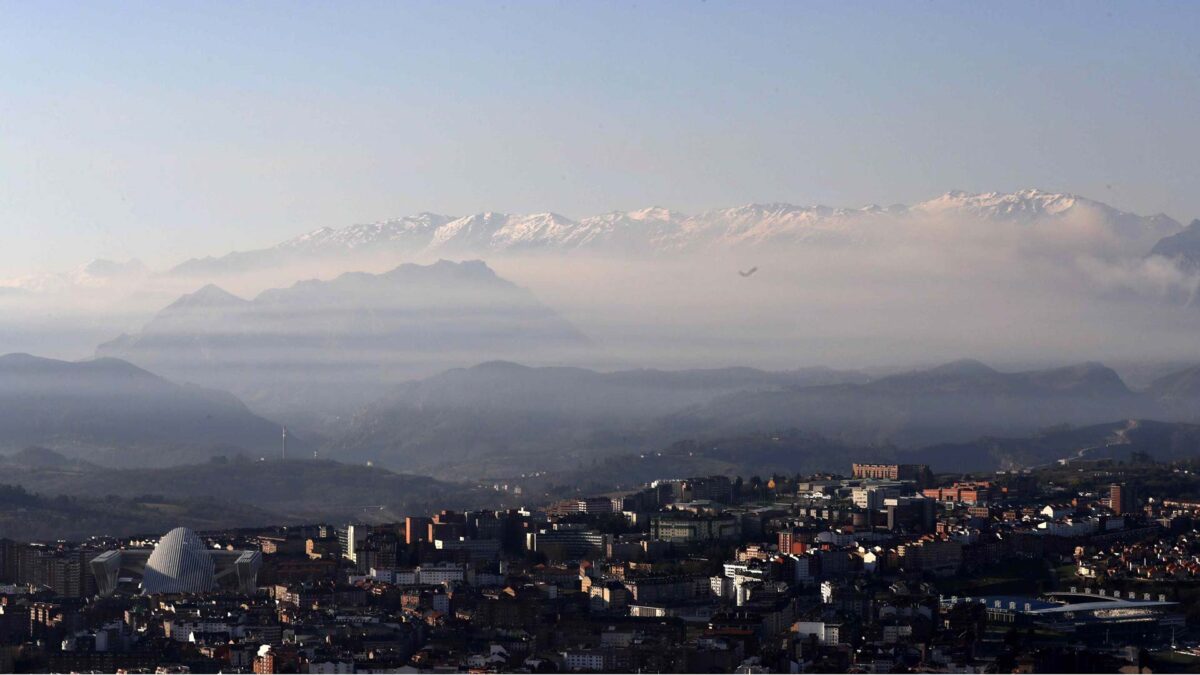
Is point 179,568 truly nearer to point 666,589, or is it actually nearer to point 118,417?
point 666,589

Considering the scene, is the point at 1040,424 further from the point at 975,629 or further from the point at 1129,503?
the point at 975,629

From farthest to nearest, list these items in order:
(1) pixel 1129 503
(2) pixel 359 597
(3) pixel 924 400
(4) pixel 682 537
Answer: (3) pixel 924 400, (1) pixel 1129 503, (4) pixel 682 537, (2) pixel 359 597

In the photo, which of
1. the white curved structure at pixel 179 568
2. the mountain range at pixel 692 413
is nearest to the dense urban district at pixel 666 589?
the white curved structure at pixel 179 568

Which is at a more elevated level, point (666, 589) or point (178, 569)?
point (178, 569)

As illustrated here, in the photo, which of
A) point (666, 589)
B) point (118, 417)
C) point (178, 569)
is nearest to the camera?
point (666, 589)

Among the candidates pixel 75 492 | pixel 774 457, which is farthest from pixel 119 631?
pixel 774 457

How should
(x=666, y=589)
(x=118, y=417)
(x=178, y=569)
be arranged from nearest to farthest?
(x=666, y=589)
(x=178, y=569)
(x=118, y=417)

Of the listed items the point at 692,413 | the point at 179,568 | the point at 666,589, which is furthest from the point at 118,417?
the point at 666,589
